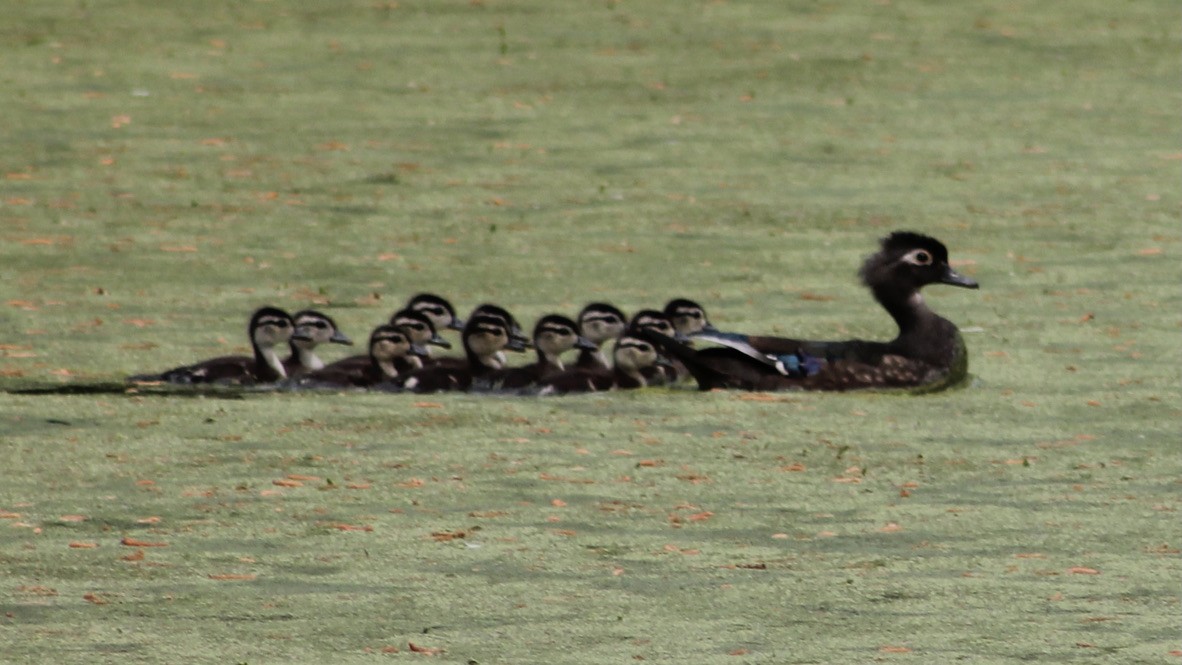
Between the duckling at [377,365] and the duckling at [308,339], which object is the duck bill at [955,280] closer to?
the duckling at [377,365]

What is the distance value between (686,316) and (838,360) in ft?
2.73

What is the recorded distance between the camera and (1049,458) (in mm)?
8922

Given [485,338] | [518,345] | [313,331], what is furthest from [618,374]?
[313,331]

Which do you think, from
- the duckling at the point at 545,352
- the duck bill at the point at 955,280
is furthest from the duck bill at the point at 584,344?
the duck bill at the point at 955,280

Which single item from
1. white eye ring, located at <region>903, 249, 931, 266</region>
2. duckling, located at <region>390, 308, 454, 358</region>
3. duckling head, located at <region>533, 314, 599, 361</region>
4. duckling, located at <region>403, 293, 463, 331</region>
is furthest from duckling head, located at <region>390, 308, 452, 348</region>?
white eye ring, located at <region>903, 249, 931, 266</region>

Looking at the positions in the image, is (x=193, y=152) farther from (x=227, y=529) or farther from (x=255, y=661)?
(x=255, y=661)

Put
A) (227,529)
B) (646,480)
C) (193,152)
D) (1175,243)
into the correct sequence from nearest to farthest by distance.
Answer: (227,529) < (646,480) < (1175,243) < (193,152)

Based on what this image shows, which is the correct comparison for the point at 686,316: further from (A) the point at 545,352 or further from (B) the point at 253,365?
(B) the point at 253,365

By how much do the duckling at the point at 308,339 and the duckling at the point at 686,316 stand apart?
5.00ft

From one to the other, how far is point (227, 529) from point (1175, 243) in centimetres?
792

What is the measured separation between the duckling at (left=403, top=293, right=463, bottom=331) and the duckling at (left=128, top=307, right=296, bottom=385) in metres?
0.84

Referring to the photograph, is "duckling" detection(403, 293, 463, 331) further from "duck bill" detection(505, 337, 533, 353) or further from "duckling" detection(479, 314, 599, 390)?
"duckling" detection(479, 314, 599, 390)

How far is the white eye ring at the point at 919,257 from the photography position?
11352mm

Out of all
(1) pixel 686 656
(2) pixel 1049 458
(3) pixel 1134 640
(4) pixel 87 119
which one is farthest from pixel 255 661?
(4) pixel 87 119
